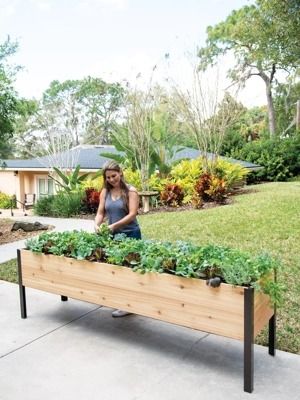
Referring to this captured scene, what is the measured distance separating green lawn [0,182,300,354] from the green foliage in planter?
0.98 metres

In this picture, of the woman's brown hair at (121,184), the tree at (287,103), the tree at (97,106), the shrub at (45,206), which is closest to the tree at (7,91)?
the shrub at (45,206)

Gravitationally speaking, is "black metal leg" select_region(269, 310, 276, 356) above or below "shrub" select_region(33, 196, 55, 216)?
below

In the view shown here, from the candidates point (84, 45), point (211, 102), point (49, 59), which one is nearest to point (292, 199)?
point (211, 102)

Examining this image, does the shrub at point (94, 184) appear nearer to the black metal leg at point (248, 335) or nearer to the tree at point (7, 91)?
the tree at point (7, 91)

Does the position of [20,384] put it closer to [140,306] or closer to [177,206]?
[140,306]

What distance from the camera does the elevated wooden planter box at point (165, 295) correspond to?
107 inches

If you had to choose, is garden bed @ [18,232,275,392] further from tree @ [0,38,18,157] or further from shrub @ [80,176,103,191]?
shrub @ [80,176,103,191]

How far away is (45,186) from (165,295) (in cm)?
2208

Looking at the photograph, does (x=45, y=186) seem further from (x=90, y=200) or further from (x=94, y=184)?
(x=90, y=200)

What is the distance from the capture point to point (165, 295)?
3.04 meters

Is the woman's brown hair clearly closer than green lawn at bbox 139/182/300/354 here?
No

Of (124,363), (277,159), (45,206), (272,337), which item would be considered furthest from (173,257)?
(277,159)

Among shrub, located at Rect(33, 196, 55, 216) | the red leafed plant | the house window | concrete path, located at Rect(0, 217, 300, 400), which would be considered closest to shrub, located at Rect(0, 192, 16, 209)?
the house window

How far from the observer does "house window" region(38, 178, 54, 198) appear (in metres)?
23.6
